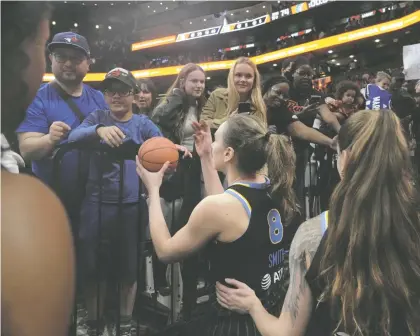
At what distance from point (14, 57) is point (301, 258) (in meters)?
1.27

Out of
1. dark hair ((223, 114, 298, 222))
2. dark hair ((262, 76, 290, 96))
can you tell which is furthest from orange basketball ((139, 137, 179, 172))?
dark hair ((262, 76, 290, 96))

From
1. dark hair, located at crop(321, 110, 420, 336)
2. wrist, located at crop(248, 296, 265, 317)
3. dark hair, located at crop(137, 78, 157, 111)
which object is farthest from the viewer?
dark hair, located at crop(137, 78, 157, 111)

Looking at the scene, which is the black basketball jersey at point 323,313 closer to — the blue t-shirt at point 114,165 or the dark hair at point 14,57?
the blue t-shirt at point 114,165

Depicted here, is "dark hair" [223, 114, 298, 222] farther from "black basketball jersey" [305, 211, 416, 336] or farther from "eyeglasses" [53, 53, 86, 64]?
"eyeglasses" [53, 53, 86, 64]

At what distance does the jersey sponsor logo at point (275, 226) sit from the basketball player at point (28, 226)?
831 mm

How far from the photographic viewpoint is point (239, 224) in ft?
5.12

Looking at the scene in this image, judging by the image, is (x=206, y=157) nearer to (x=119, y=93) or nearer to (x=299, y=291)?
(x=119, y=93)

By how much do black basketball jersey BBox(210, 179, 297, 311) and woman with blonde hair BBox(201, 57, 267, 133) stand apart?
0.65 metres

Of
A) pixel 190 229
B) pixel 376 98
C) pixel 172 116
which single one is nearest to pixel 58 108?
pixel 172 116

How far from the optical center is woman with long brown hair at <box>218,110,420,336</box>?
1.09 metres

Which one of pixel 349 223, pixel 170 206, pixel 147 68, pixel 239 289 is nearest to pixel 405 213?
pixel 349 223

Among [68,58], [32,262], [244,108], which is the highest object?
[68,58]

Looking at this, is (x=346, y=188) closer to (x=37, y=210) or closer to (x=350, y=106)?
(x=37, y=210)

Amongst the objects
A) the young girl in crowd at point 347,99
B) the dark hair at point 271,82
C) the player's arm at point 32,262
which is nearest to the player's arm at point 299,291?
the player's arm at point 32,262
